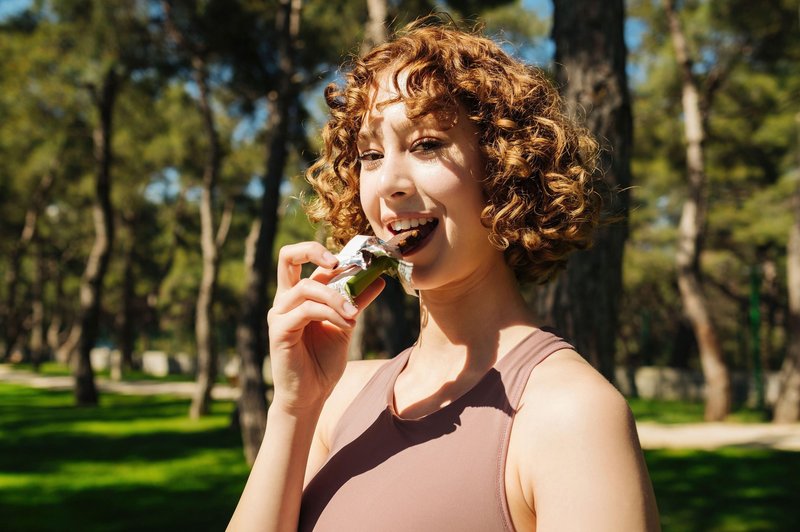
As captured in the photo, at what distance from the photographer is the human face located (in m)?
1.57

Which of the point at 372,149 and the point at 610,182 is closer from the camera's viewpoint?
the point at 372,149

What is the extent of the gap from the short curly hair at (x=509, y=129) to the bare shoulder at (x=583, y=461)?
405mm

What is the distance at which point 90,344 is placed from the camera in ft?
61.4

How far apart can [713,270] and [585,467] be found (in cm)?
2793

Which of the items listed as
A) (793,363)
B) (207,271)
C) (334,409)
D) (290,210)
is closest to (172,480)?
(290,210)

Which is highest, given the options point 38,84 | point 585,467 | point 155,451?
point 38,84

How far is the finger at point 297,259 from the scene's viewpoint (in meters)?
1.54

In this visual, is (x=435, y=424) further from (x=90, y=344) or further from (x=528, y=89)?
(x=90, y=344)

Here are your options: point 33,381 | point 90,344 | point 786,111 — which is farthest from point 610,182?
point 33,381

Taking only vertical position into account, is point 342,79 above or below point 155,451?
above

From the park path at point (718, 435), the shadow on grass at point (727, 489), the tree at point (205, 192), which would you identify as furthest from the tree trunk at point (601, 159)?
the tree at point (205, 192)

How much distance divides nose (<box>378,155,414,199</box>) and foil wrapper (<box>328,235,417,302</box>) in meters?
0.10

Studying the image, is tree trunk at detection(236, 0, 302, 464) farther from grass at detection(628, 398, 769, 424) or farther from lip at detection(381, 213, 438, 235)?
lip at detection(381, 213, 438, 235)

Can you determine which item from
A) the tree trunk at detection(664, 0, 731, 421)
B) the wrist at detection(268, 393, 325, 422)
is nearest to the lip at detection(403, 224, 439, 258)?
the wrist at detection(268, 393, 325, 422)
